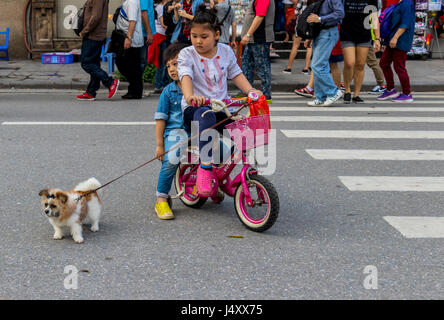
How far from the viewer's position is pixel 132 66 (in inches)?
439

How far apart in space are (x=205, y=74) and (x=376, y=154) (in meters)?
3.08

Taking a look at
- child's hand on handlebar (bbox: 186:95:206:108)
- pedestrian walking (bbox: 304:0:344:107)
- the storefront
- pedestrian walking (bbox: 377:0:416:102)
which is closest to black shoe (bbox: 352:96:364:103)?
pedestrian walking (bbox: 377:0:416:102)

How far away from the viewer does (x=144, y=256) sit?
14.1ft

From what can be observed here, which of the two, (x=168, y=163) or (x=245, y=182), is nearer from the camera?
(x=245, y=182)

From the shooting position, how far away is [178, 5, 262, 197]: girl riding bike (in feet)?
15.6

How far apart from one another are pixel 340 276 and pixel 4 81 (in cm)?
1002

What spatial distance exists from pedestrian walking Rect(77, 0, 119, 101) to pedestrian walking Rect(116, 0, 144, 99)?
0.28 m

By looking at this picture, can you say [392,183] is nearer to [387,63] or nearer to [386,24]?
[386,24]

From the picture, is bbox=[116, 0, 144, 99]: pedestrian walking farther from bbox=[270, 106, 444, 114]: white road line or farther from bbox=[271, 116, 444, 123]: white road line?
bbox=[271, 116, 444, 123]: white road line

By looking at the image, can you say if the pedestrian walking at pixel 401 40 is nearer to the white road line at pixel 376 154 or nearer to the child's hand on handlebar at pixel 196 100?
the white road line at pixel 376 154

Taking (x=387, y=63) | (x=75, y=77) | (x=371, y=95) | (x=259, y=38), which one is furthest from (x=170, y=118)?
(x=75, y=77)

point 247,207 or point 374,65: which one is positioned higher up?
point 374,65

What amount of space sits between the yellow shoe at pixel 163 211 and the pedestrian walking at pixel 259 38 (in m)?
5.66

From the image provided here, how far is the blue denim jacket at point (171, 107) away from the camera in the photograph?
5.03 meters
